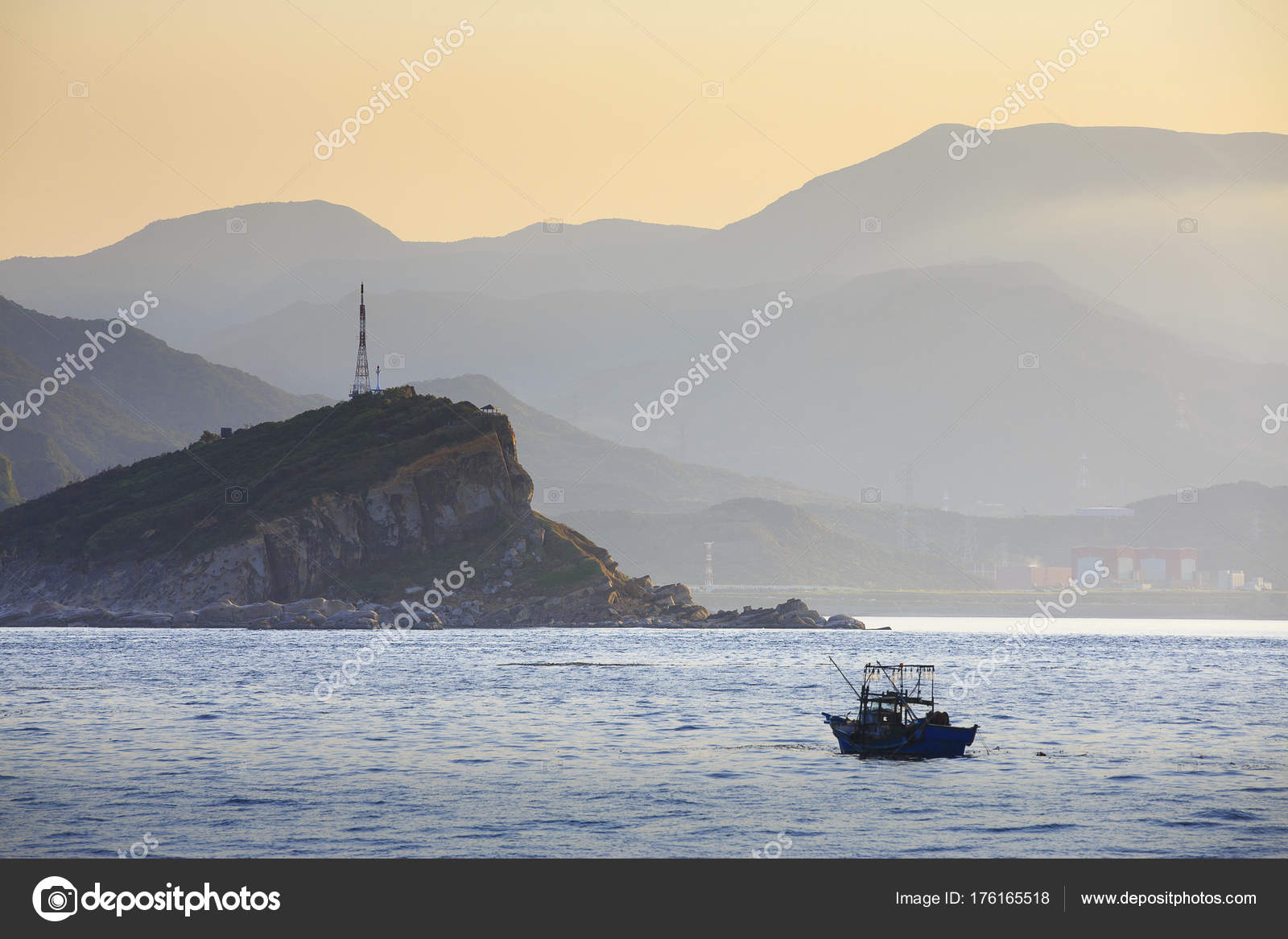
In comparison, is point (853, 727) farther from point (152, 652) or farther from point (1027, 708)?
point (152, 652)

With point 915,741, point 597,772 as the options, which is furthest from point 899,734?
point 597,772

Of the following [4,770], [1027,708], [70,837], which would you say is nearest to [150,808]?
[70,837]

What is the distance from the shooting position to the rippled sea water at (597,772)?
158ft

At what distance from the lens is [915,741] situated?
69.1m

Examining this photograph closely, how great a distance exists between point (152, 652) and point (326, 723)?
80999mm

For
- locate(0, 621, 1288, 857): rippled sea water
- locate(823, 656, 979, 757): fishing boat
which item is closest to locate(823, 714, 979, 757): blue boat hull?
locate(823, 656, 979, 757): fishing boat

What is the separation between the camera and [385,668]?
13588 cm
